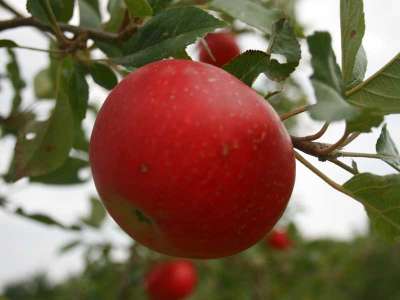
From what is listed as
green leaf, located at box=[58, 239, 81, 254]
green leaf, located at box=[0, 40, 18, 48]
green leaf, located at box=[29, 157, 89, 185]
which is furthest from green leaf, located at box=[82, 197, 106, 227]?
green leaf, located at box=[0, 40, 18, 48]

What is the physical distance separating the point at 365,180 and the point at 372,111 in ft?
0.56

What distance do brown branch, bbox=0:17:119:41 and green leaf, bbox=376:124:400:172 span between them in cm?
44

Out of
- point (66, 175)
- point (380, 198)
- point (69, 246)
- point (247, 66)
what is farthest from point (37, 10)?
point (69, 246)

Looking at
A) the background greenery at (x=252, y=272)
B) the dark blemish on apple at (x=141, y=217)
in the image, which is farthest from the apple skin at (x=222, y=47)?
the background greenery at (x=252, y=272)

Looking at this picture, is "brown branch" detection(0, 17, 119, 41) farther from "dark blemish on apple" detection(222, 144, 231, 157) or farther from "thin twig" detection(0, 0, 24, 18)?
"dark blemish on apple" detection(222, 144, 231, 157)

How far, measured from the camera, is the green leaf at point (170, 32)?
82 cm

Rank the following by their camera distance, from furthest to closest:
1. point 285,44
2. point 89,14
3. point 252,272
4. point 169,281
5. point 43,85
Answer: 1. point 252,272
2. point 169,281
3. point 43,85
4. point 89,14
5. point 285,44

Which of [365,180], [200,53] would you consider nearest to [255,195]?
[365,180]

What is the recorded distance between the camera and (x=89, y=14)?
1208 mm

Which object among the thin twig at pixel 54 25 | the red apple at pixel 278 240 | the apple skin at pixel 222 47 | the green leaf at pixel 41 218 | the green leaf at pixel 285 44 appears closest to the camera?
the green leaf at pixel 285 44

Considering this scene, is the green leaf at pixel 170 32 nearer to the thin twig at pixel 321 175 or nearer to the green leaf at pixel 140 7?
the green leaf at pixel 140 7

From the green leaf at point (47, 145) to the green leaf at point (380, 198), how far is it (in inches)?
21.0

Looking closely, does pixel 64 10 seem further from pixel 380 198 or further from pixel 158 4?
pixel 380 198

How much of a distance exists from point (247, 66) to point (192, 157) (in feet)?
0.66
